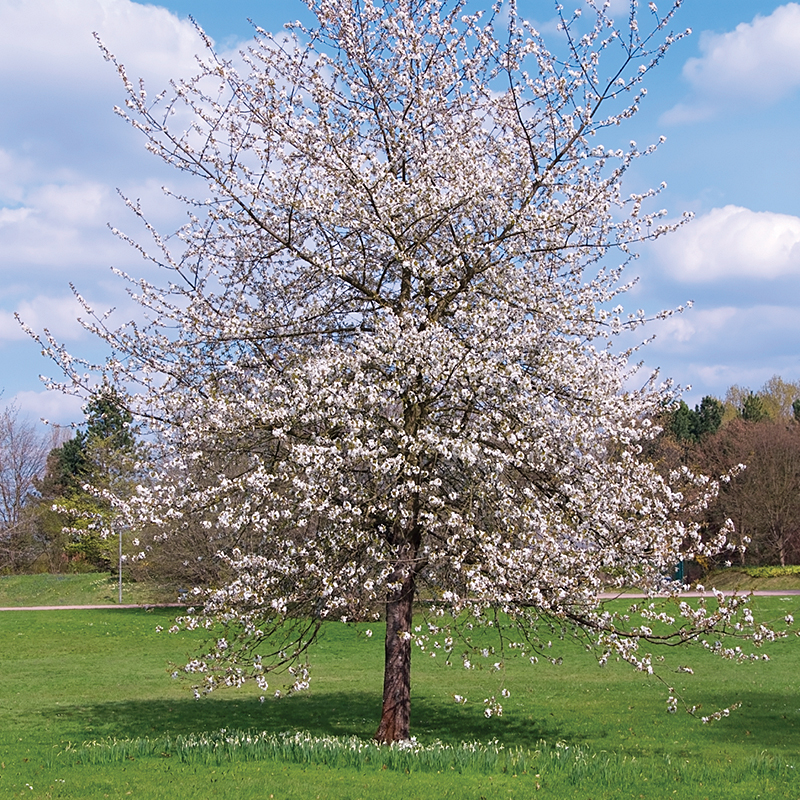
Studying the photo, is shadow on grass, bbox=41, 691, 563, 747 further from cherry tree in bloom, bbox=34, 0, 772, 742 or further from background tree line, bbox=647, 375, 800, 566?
background tree line, bbox=647, 375, 800, 566

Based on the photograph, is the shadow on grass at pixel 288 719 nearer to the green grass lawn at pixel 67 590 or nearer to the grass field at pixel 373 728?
the grass field at pixel 373 728

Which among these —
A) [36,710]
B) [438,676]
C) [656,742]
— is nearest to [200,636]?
[438,676]

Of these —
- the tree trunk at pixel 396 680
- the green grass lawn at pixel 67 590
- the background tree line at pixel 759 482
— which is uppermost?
the background tree line at pixel 759 482

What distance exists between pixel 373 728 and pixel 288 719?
2.07m

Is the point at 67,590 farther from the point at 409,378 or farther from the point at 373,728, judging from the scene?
the point at 409,378

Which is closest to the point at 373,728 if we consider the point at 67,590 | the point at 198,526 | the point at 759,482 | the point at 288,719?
the point at 288,719

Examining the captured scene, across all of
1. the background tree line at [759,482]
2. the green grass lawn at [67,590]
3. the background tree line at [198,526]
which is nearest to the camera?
the background tree line at [198,526]

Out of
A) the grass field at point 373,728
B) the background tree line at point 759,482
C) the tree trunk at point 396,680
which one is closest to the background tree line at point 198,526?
the background tree line at point 759,482

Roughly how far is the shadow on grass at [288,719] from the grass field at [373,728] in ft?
0.14

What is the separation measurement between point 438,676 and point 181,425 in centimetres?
1334

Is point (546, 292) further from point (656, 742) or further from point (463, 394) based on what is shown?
point (656, 742)

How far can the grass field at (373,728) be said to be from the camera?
26.9 feet

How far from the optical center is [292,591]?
977cm

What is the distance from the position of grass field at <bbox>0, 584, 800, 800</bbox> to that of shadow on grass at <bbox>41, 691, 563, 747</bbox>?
43mm
